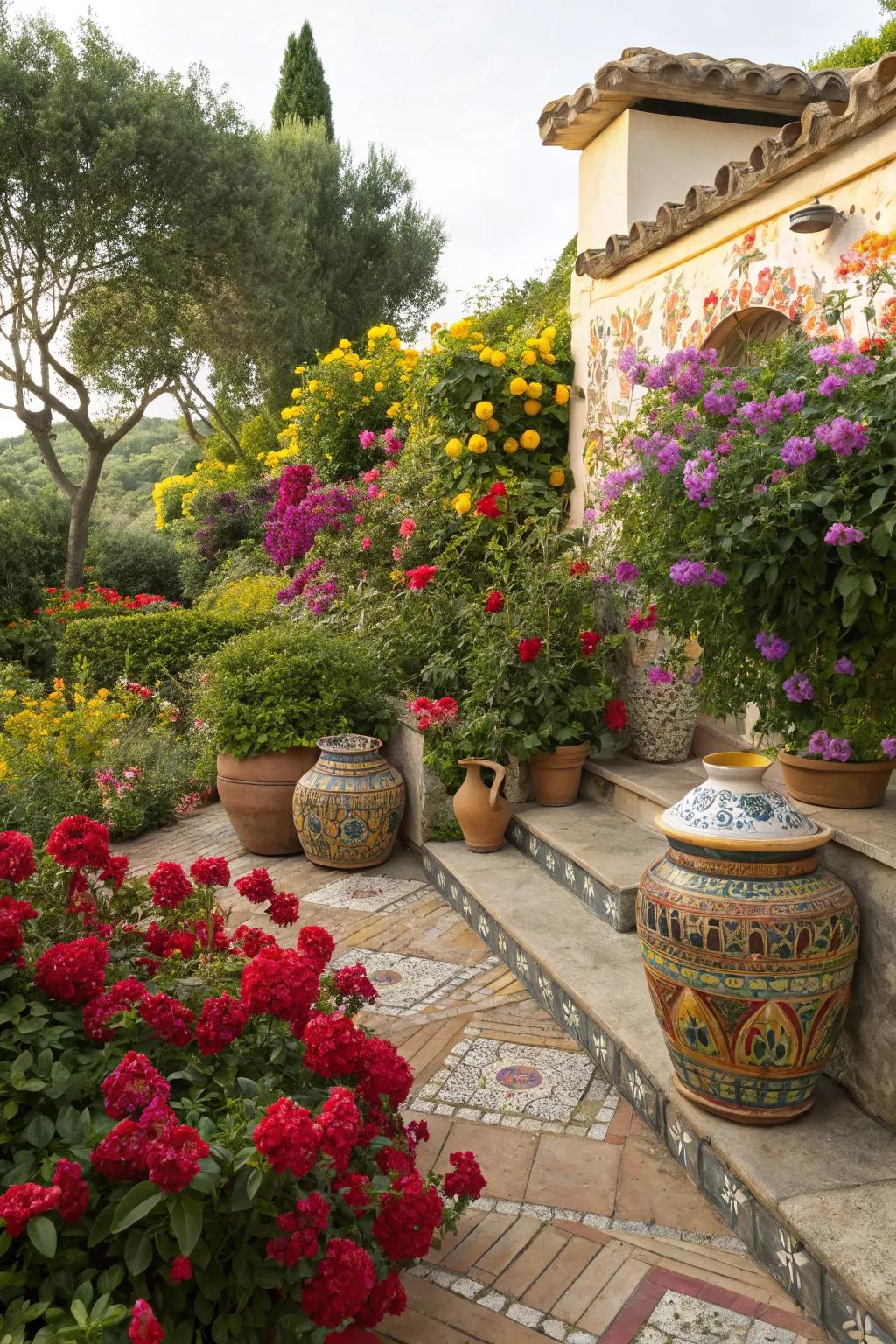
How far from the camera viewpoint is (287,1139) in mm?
1511

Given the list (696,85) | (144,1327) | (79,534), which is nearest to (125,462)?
(79,534)

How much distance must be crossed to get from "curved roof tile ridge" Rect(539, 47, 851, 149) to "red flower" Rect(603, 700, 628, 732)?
10.6 feet

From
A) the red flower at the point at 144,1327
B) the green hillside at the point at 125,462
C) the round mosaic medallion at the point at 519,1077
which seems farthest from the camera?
the green hillside at the point at 125,462

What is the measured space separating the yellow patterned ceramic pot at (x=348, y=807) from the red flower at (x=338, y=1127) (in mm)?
3190

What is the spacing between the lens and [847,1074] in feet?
8.21

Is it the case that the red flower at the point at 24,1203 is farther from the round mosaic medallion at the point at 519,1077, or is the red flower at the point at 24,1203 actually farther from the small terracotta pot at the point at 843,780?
the small terracotta pot at the point at 843,780

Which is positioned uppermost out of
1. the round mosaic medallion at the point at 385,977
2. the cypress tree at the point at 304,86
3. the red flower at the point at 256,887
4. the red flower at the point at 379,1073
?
the cypress tree at the point at 304,86

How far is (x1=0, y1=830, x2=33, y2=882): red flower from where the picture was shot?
2041 mm

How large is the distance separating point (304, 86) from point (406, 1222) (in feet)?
68.8

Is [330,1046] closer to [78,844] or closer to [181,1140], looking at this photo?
[181,1140]

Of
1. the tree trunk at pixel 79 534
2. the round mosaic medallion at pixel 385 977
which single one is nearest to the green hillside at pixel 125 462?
the tree trunk at pixel 79 534

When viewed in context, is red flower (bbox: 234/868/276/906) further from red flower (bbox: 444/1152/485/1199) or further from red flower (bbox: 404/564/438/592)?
red flower (bbox: 404/564/438/592)

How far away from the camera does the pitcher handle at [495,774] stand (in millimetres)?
4484

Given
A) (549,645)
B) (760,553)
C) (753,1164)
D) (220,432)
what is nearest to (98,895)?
(753,1164)
